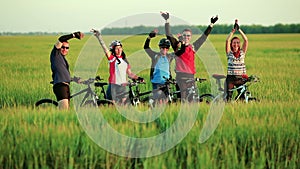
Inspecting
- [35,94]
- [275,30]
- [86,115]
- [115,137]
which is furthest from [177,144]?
[275,30]

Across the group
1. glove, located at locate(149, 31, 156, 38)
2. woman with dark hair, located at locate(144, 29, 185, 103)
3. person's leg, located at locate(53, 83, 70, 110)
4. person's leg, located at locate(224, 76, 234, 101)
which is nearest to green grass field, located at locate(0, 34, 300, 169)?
person's leg, located at locate(53, 83, 70, 110)

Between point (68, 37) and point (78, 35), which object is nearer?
point (78, 35)

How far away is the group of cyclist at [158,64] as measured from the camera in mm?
7582

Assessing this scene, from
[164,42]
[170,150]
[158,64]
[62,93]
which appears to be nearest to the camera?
[170,150]

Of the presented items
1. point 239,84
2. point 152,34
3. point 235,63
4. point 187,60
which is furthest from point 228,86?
point 152,34

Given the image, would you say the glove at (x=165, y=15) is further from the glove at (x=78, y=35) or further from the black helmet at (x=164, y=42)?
the glove at (x=78, y=35)

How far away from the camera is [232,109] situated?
6711 millimetres

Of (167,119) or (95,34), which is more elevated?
(95,34)

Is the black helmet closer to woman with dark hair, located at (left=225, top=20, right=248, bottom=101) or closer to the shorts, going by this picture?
the shorts

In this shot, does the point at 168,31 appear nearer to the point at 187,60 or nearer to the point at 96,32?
the point at 187,60

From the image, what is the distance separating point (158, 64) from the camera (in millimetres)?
8109

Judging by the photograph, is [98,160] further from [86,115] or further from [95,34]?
[95,34]

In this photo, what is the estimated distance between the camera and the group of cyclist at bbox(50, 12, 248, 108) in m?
7.58

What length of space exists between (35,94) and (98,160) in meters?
6.24
